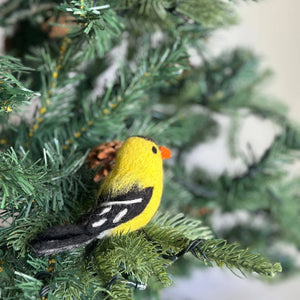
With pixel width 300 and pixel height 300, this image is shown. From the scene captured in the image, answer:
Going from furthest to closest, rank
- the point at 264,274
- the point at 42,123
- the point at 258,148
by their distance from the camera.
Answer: the point at 258,148, the point at 42,123, the point at 264,274

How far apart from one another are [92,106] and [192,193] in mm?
180

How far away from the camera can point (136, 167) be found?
22 cm

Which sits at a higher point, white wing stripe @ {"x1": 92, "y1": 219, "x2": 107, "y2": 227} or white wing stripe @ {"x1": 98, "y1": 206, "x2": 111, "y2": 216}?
white wing stripe @ {"x1": 98, "y1": 206, "x2": 111, "y2": 216}

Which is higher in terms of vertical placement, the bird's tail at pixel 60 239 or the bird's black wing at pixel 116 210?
the bird's black wing at pixel 116 210

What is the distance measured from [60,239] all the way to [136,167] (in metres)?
0.06

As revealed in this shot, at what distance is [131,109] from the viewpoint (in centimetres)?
31

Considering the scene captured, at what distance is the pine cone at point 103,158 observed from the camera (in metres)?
0.26

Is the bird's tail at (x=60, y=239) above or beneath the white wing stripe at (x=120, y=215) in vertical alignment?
beneath

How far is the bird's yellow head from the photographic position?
0.22 metres

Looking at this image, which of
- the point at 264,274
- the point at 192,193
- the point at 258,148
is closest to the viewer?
the point at 264,274

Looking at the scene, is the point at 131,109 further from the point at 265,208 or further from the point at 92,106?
the point at 265,208

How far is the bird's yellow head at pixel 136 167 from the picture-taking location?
0.22 metres

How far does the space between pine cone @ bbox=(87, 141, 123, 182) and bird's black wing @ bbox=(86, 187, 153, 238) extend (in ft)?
0.14

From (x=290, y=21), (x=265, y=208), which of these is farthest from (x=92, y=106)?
(x=290, y=21)
